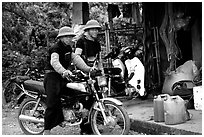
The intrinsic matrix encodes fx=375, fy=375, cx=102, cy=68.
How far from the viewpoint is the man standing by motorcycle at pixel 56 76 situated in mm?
5133

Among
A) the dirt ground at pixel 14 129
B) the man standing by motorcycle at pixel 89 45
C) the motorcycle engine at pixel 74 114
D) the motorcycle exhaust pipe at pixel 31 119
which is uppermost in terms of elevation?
the man standing by motorcycle at pixel 89 45

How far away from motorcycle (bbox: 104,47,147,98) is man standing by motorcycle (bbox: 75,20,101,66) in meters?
2.47

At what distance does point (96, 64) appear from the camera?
5.78 meters

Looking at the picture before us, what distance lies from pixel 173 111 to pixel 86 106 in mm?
1254

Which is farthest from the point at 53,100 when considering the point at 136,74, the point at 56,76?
the point at 136,74

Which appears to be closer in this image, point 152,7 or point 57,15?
point 152,7

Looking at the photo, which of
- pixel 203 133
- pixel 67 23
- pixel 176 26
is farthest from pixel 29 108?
pixel 67 23

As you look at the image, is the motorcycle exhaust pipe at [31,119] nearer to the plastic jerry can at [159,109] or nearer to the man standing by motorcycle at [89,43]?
the man standing by motorcycle at [89,43]

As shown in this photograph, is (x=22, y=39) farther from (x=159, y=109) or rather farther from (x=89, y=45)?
(x=159, y=109)

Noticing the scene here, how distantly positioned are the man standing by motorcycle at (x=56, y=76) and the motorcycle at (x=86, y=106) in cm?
13

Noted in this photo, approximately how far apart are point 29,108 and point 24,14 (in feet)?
22.9

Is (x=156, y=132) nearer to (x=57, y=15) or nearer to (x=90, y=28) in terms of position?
(x=90, y=28)

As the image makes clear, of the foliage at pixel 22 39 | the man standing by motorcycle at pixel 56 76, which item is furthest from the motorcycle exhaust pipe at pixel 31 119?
the foliage at pixel 22 39

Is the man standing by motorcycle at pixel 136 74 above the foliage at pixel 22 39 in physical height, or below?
below
